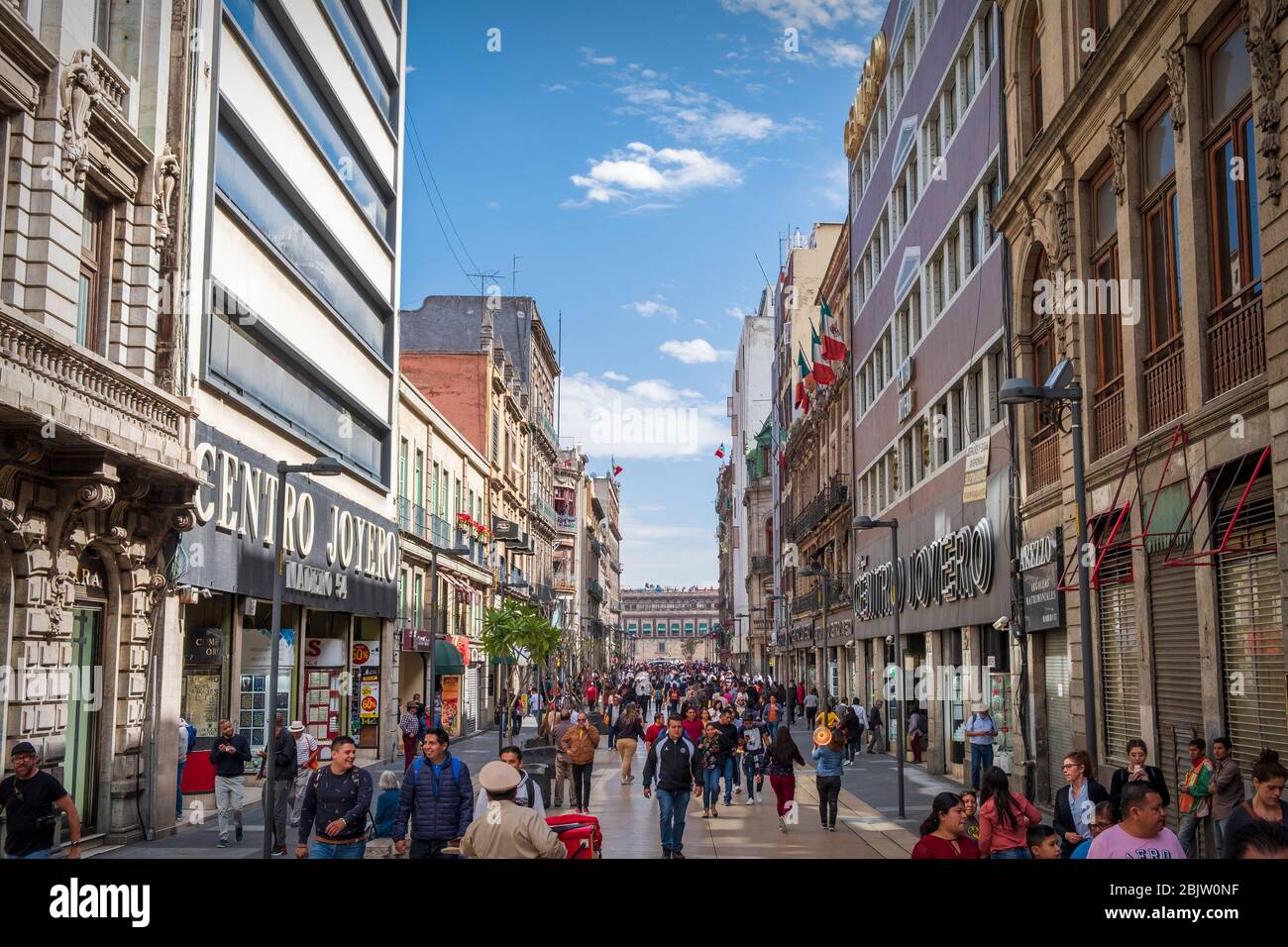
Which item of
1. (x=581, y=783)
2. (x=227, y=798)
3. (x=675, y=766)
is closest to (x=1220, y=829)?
(x=675, y=766)

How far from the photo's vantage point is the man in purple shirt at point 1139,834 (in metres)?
6.50

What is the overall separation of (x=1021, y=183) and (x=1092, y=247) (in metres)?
3.29

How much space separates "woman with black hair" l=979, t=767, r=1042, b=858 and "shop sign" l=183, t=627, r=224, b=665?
1712 cm

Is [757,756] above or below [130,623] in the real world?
below

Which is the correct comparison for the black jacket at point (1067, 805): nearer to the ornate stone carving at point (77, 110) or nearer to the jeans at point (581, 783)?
the jeans at point (581, 783)

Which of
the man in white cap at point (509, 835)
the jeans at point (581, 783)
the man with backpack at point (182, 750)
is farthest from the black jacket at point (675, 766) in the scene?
the man with backpack at point (182, 750)

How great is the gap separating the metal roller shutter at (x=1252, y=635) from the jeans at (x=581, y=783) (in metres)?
10.5

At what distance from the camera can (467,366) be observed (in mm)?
56469

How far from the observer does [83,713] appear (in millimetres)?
18172

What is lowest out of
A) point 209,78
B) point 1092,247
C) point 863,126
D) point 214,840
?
point 214,840

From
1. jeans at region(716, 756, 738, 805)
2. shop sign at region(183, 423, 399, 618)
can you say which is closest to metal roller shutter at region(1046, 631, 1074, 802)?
jeans at region(716, 756, 738, 805)

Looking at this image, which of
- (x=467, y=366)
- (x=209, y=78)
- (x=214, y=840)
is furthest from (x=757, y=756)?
(x=467, y=366)

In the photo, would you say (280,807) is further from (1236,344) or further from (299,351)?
(1236,344)
